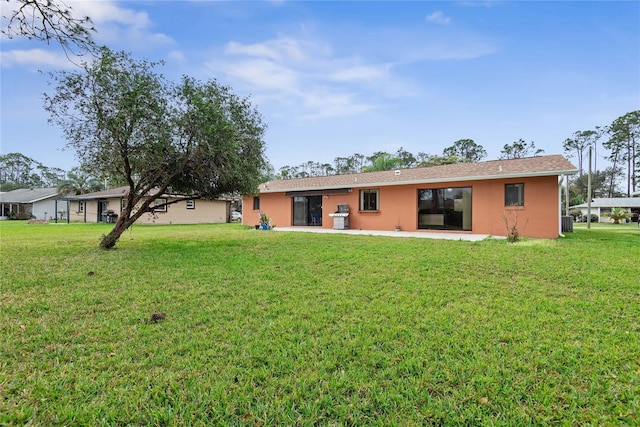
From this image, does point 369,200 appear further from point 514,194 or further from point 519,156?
point 519,156

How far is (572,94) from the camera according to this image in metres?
15.4

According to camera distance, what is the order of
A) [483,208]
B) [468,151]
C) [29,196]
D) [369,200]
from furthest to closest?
[468,151] → [29,196] → [369,200] → [483,208]

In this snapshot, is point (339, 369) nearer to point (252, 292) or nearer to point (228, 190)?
point (252, 292)

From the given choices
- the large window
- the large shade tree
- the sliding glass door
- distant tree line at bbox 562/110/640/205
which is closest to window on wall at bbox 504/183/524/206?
the large window

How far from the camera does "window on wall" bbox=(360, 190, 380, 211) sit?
15469mm

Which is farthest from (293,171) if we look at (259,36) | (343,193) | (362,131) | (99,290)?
(99,290)

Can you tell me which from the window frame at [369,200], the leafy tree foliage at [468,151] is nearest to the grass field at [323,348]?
the window frame at [369,200]

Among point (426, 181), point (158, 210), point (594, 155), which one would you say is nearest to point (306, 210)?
point (426, 181)

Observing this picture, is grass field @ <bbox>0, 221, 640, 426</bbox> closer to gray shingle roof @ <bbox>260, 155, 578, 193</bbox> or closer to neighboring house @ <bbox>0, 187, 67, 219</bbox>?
gray shingle roof @ <bbox>260, 155, 578, 193</bbox>

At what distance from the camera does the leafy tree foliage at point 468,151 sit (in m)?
49.6

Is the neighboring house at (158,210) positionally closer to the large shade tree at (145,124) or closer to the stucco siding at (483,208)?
the stucco siding at (483,208)

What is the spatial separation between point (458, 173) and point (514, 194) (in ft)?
7.41

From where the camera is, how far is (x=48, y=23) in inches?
135

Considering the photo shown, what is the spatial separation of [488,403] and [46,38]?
5.62 metres
